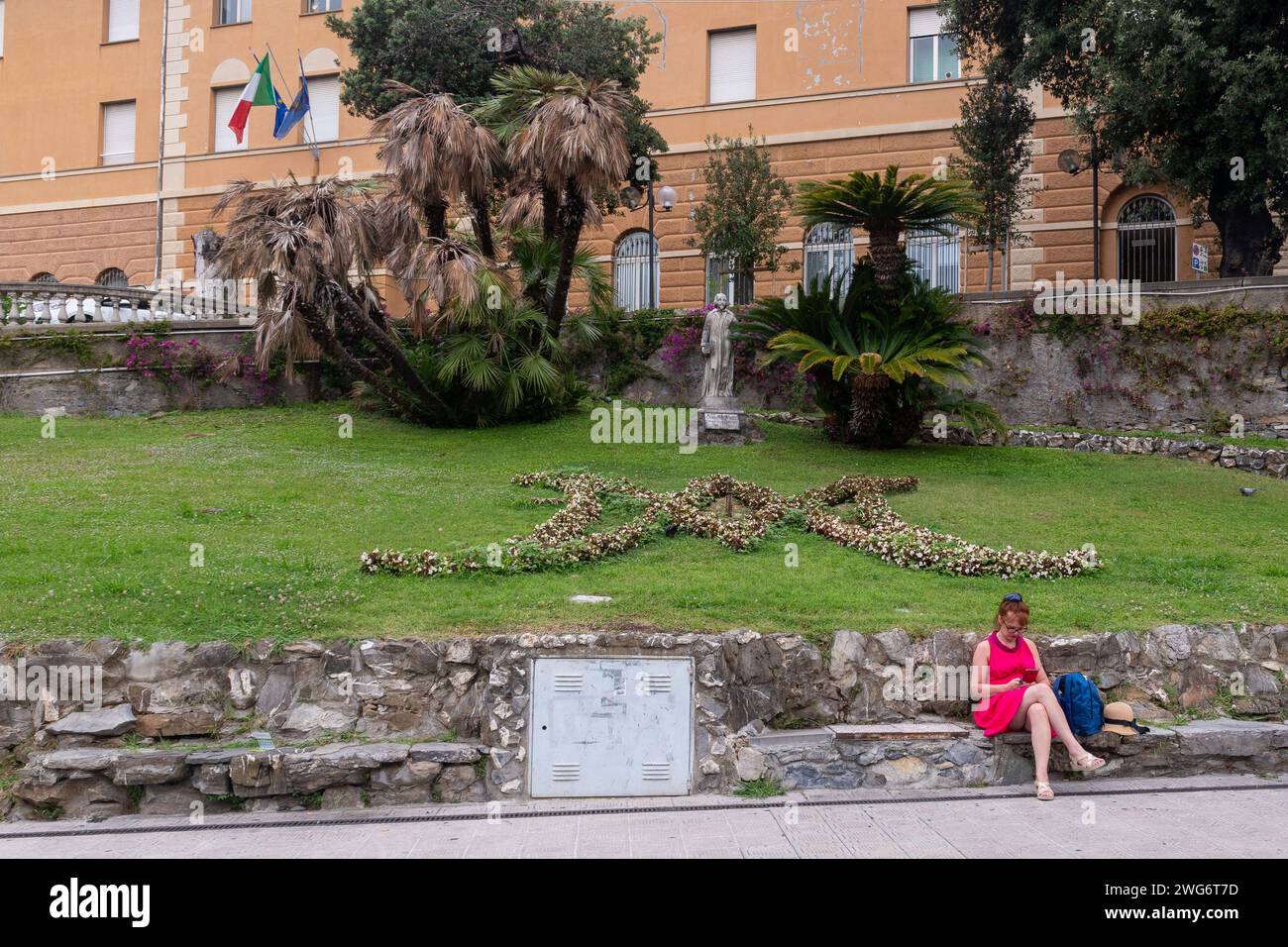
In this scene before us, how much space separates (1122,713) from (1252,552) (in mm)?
4346

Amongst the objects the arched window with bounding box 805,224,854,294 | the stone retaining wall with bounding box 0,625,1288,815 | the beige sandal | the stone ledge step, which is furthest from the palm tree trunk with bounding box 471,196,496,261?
the beige sandal

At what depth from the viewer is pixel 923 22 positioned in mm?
25438

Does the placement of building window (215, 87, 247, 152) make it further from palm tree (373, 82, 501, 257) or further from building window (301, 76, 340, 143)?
palm tree (373, 82, 501, 257)

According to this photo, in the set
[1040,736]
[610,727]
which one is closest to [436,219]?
[610,727]

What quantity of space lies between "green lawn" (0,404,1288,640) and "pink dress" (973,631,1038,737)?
79 centimetres

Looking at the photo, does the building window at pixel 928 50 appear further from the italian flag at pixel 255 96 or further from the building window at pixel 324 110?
the building window at pixel 324 110

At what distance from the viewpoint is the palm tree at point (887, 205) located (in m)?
16.0

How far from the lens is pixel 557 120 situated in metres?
16.6

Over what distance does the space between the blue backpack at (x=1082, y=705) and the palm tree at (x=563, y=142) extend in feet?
36.5

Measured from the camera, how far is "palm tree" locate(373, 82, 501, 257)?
16.7 meters

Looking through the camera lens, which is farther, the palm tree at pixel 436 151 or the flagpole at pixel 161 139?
the flagpole at pixel 161 139

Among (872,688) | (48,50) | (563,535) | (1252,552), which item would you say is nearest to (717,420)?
(563,535)

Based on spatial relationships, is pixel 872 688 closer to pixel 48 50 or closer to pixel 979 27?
pixel 979 27

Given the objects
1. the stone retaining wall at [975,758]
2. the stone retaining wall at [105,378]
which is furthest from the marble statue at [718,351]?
the stone retaining wall at [975,758]
